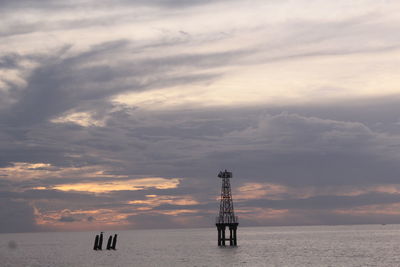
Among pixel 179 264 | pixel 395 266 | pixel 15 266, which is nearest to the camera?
pixel 395 266

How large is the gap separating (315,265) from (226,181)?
95.8 feet

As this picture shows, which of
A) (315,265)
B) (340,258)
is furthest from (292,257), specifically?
(315,265)

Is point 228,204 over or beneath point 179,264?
over

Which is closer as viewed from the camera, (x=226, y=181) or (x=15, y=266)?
(x=15, y=266)

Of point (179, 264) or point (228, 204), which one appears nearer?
point (179, 264)

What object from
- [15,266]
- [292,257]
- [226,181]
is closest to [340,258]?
[292,257]

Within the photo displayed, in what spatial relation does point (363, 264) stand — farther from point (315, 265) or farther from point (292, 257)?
point (292, 257)

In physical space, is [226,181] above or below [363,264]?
above

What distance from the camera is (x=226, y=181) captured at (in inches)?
5094

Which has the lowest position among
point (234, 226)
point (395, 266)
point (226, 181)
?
point (395, 266)

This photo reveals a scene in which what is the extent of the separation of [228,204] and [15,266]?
45.8 metres

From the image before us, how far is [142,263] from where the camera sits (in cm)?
11750

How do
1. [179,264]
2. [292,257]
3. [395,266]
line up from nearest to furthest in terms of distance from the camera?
1. [395,266]
2. [179,264]
3. [292,257]

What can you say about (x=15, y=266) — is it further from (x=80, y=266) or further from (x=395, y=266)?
(x=395, y=266)
